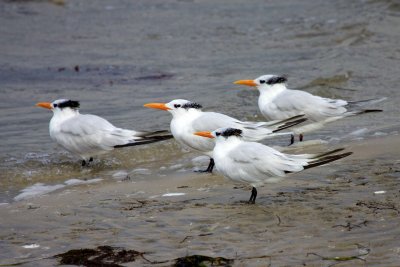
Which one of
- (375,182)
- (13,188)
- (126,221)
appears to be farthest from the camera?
(13,188)

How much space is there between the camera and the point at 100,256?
4660mm

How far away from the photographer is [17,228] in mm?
5406

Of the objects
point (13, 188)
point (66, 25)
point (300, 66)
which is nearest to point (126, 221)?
point (13, 188)

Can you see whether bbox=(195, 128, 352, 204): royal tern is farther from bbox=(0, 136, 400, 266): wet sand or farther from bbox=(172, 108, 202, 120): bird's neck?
bbox=(172, 108, 202, 120): bird's neck

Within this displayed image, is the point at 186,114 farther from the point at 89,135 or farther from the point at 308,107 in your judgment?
the point at 308,107

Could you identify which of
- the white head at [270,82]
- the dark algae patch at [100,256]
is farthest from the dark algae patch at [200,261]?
the white head at [270,82]

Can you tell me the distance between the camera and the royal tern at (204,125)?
279 inches

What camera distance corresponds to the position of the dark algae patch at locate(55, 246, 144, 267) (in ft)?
15.0

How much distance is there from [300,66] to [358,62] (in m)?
0.97

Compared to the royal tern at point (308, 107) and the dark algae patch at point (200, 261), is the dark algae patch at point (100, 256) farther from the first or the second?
the royal tern at point (308, 107)

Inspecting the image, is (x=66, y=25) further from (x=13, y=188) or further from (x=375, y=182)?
(x=375, y=182)

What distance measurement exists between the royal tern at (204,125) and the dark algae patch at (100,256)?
102 inches

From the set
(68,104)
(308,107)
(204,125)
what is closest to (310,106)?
(308,107)

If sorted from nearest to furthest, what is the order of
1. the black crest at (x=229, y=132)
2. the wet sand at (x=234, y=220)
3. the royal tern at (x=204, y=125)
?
the wet sand at (x=234, y=220) → the black crest at (x=229, y=132) → the royal tern at (x=204, y=125)
